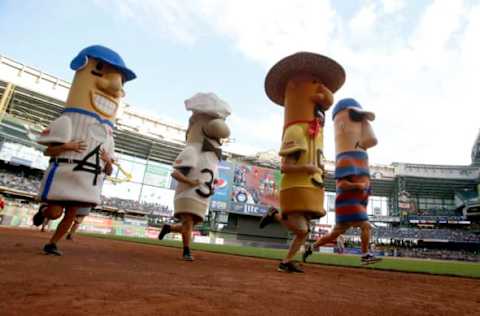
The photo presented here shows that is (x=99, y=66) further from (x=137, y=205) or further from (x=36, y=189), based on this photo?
(x=137, y=205)

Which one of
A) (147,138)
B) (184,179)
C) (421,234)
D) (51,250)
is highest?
(147,138)

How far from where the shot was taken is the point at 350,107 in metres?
4.72

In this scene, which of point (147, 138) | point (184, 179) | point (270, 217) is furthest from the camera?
point (147, 138)

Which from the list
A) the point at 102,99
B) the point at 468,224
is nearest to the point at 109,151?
the point at 102,99

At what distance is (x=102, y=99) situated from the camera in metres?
3.66

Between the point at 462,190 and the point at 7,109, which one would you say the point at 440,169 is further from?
the point at 7,109

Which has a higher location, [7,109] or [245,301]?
[7,109]

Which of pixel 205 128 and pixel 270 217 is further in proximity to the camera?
pixel 205 128

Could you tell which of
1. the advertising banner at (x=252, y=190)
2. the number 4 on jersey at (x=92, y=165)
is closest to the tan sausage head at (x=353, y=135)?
the number 4 on jersey at (x=92, y=165)

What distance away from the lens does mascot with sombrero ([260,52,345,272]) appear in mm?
3576

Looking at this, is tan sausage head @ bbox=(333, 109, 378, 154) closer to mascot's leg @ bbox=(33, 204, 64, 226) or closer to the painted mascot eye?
the painted mascot eye

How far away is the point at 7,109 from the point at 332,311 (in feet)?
119

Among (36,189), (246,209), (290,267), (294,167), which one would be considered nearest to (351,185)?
(294,167)

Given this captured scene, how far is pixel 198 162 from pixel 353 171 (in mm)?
2214
